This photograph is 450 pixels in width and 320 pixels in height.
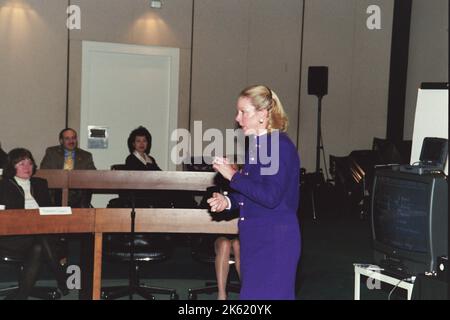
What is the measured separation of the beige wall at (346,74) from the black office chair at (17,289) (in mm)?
6201

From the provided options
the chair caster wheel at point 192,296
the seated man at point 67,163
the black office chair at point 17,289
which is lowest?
the chair caster wheel at point 192,296

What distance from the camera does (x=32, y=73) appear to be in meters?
9.05

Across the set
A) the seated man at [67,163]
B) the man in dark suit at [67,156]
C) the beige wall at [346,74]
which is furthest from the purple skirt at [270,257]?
the beige wall at [346,74]

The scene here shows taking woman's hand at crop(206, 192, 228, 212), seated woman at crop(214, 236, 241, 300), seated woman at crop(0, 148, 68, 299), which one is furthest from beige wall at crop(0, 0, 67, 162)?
woman's hand at crop(206, 192, 228, 212)

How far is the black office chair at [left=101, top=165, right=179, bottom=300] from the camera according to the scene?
5.37 meters

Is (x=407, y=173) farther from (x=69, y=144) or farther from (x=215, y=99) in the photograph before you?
(x=215, y=99)

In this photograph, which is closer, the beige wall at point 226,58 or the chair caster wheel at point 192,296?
the chair caster wheel at point 192,296

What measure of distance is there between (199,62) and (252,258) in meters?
7.20

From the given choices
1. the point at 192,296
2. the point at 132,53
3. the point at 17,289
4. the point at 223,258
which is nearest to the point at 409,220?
the point at 223,258

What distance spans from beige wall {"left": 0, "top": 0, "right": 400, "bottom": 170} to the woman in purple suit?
6.23 m

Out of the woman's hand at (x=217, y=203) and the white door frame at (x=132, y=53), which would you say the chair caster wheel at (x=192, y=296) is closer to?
the woman's hand at (x=217, y=203)

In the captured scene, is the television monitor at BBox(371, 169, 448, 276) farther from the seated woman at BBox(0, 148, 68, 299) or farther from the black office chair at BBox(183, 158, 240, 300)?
the seated woman at BBox(0, 148, 68, 299)

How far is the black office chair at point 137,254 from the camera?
5.37m
